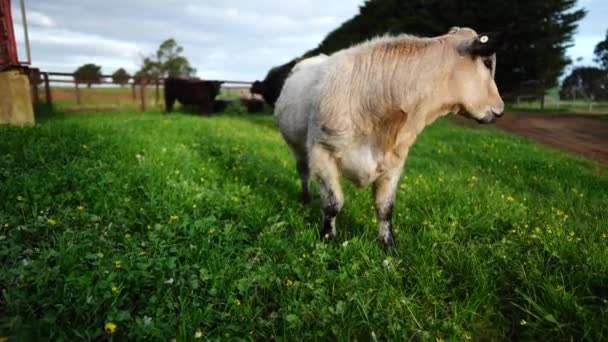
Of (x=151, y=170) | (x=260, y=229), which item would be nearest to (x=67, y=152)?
(x=151, y=170)

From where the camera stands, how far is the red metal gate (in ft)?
25.4

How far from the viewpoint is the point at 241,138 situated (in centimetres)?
848

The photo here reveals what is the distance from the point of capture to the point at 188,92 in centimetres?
1700

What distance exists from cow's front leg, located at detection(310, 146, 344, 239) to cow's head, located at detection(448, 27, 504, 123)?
3.86ft

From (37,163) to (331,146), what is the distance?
3.63 meters

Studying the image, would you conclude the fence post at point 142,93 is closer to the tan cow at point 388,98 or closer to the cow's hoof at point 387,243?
the tan cow at point 388,98

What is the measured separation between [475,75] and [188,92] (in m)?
15.7

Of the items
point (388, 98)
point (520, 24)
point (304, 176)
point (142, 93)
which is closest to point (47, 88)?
point (142, 93)

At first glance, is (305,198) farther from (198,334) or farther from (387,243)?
(198,334)

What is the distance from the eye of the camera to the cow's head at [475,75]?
9.59 ft

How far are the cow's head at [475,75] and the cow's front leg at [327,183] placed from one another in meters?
1.18

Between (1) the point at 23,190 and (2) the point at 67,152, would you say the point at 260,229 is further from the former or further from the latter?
(2) the point at 67,152

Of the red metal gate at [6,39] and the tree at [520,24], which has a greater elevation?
the tree at [520,24]

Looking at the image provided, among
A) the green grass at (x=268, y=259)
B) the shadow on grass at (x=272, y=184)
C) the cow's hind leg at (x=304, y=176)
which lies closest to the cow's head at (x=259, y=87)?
the shadow on grass at (x=272, y=184)
